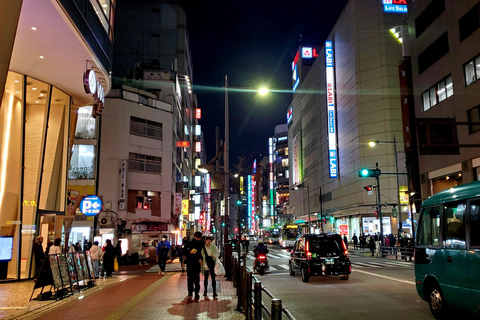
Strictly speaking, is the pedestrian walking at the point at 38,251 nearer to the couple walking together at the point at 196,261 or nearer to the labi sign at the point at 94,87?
the labi sign at the point at 94,87

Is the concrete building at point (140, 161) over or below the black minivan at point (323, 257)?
over

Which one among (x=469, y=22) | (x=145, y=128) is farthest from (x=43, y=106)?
(x=469, y=22)

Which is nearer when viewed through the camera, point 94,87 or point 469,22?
point 94,87

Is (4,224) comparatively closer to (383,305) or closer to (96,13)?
(96,13)

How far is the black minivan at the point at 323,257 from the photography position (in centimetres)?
1576

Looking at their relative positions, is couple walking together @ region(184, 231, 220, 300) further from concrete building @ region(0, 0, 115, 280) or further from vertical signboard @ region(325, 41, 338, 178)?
vertical signboard @ region(325, 41, 338, 178)

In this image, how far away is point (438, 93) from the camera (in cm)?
3152

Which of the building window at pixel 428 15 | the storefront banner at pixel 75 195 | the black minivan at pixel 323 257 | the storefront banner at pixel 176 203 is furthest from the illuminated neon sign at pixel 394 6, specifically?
the black minivan at pixel 323 257

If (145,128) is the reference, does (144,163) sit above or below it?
below

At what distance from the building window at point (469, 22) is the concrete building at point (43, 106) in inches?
869

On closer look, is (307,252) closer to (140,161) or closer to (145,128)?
(140,161)

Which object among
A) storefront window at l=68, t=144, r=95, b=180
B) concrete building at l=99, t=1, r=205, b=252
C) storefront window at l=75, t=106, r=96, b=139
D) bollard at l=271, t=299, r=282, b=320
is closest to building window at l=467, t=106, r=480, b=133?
concrete building at l=99, t=1, r=205, b=252

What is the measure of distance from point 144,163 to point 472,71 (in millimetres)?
27721

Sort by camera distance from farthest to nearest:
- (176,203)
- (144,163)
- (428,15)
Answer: (176,203) → (144,163) → (428,15)
